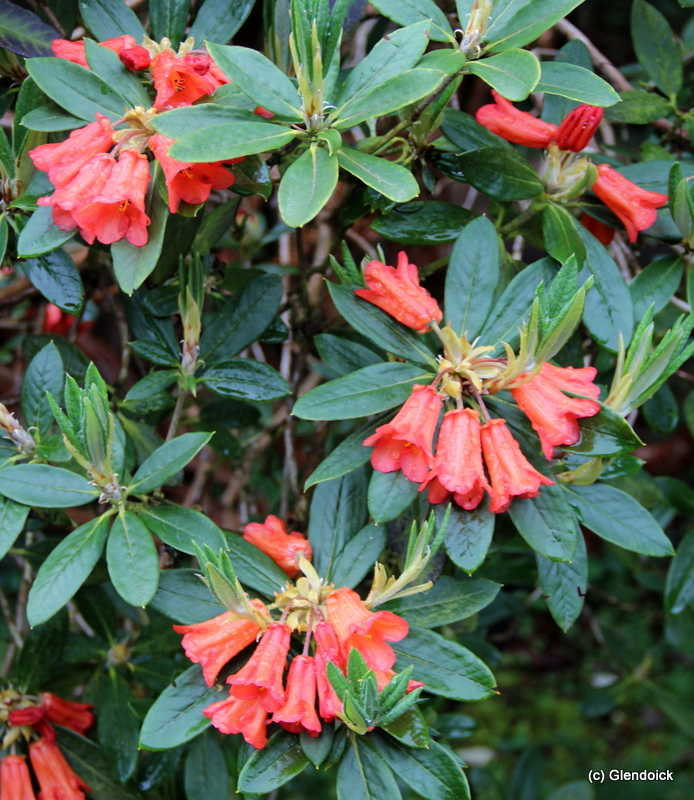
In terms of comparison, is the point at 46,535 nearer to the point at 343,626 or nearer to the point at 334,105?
the point at 343,626

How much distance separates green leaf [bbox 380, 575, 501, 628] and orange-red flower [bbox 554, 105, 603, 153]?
2.31ft

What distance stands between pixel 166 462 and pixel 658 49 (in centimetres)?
138

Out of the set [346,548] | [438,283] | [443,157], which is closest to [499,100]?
[443,157]

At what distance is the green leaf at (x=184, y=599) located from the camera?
1111mm

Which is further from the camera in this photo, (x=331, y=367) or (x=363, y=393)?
(x=331, y=367)

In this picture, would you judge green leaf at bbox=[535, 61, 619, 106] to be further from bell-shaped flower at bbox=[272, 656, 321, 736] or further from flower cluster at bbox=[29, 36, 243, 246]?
bell-shaped flower at bbox=[272, 656, 321, 736]

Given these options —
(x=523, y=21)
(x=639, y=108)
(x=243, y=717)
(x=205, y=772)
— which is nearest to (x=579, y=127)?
(x=523, y=21)

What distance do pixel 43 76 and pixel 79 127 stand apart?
90mm

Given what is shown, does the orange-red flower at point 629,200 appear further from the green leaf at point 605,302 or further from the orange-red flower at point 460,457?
the orange-red flower at point 460,457

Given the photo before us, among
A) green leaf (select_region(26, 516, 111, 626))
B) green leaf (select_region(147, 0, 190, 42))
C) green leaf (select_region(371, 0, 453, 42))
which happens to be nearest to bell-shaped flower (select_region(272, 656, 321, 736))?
green leaf (select_region(26, 516, 111, 626))

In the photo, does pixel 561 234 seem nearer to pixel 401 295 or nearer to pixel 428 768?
pixel 401 295

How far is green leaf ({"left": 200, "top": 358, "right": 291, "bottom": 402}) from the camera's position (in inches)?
50.9

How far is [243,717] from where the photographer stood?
985mm

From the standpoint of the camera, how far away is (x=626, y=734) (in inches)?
139
